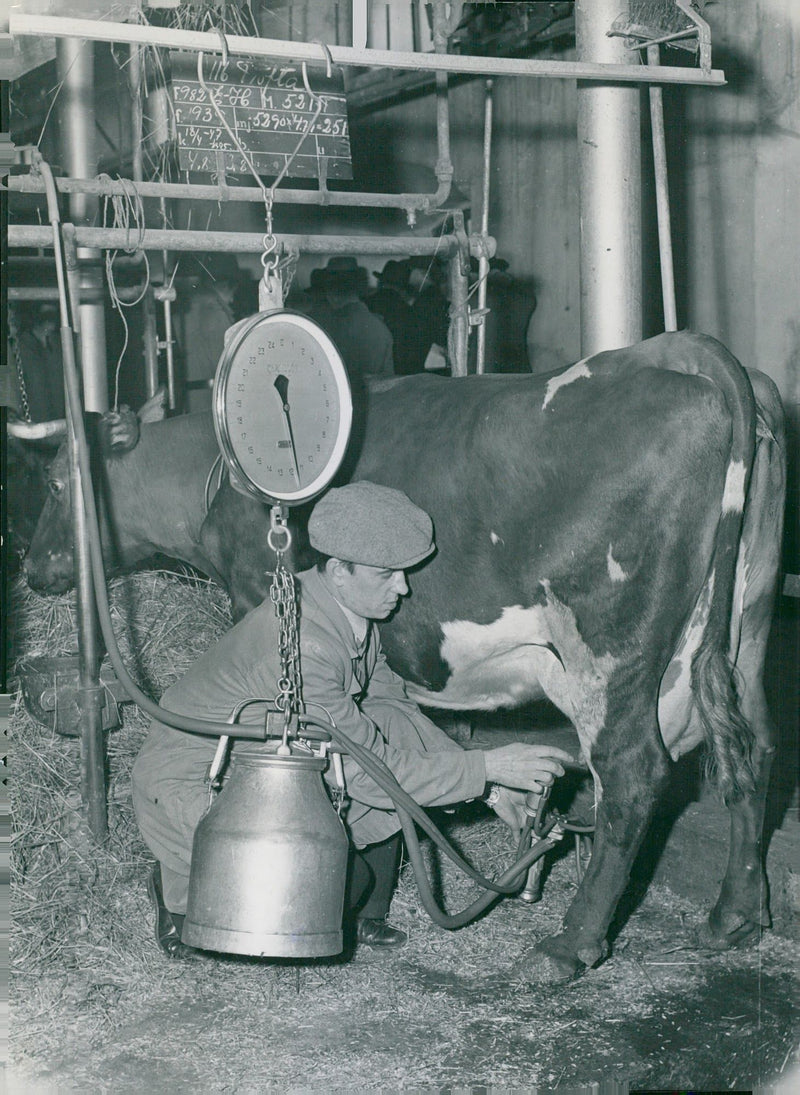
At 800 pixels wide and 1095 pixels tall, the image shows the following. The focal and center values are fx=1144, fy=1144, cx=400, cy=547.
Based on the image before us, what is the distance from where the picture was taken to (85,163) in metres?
5.76

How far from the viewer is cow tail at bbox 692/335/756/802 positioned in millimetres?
3387

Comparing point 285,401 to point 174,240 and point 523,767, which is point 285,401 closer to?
point 523,767

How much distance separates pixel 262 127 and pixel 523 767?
2212 millimetres

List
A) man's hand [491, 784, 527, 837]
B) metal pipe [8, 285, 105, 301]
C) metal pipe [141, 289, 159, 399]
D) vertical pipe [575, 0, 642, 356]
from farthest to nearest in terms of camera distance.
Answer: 1. metal pipe [141, 289, 159, 399]
2. metal pipe [8, 285, 105, 301]
3. vertical pipe [575, 0, 642, 356]
4. man's hand [491, 784, 527, 837]

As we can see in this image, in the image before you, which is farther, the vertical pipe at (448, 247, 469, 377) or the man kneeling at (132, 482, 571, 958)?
the vertical pipe at (448, 247, 469, 377)

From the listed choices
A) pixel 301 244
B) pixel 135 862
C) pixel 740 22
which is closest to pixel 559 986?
pixel 135 862

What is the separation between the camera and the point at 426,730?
3.91 metres

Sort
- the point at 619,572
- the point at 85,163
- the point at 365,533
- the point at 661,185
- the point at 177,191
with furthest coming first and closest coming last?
the point at 85,163
the point at 177,191
the point at 661,185
the point at 619,572
the point at 365,533

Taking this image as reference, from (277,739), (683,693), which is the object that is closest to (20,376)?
(277,739)

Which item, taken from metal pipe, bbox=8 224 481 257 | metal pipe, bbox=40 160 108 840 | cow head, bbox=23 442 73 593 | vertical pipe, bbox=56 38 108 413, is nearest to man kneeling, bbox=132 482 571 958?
metal pipe, bbox=40 160 108 840

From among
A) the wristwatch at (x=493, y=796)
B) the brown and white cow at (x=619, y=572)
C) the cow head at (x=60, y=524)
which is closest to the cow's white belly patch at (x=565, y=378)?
the brown and white cow at (x=619, y=572)

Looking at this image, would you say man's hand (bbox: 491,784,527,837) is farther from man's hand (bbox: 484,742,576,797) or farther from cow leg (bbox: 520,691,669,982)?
man's hand (bbox: 484,742,576,797)

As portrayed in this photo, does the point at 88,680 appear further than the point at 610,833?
Yes

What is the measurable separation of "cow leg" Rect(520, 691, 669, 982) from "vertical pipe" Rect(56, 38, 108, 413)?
3208mm
